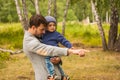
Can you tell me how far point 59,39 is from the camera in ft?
14.9

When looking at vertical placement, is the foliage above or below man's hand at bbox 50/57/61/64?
below

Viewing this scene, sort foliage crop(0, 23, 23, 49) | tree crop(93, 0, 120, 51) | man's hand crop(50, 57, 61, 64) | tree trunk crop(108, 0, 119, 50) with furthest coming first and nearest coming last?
foliage crop(0, 23, 23, 49)
tree trunk crop(108, 0, 119, 50)
tree crop(93, 0, 120, 51)
man's hand crop(50, 57, 61, 64)

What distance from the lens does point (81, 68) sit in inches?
458

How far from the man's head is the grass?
20.3ft

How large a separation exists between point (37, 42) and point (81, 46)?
586 inches

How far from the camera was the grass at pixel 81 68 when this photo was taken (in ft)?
33.7

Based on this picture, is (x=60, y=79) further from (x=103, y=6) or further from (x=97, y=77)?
(x=103, y=6)

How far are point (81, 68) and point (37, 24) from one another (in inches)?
312

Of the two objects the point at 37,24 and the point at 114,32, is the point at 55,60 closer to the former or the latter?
the point at 37,24

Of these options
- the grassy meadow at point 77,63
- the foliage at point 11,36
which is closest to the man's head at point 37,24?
the grassy meadow at point 77,63

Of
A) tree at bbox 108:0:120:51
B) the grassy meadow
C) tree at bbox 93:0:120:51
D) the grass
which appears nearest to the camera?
the grass

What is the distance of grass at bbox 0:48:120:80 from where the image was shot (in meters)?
10.3

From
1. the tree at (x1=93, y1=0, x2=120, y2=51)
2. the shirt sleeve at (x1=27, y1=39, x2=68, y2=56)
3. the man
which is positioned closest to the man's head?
the man

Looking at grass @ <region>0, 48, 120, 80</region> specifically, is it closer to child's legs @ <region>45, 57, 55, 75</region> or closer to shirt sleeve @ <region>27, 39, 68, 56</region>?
child's legs @ <region>45, 57, 55, 75</region>
